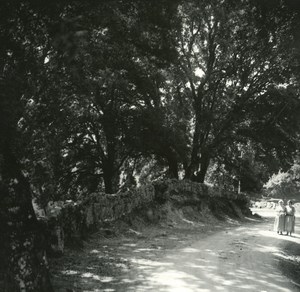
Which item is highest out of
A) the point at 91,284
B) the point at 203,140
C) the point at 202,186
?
the point at 203,140

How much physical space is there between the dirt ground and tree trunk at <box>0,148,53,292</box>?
125 cm

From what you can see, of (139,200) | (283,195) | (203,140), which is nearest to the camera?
(139,200)

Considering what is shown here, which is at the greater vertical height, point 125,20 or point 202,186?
point 125,20

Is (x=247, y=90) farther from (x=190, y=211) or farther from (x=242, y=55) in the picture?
(x=190, y=211)

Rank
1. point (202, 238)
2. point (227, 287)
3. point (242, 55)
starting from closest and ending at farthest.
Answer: point (227, 287) < point (202, 238) < point (242, 55)

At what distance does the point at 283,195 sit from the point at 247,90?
45254mm

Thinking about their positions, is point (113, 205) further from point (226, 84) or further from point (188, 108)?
point (226, 84)

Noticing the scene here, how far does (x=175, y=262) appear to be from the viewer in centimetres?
1065

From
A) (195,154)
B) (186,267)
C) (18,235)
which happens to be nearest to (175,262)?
(186,267)

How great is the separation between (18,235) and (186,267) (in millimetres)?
4646

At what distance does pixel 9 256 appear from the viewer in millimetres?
7105

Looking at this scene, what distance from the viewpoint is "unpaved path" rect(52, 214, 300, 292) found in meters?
8.55

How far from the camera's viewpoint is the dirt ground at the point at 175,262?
8656 mm

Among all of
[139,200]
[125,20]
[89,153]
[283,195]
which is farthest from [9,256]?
[283,195]
